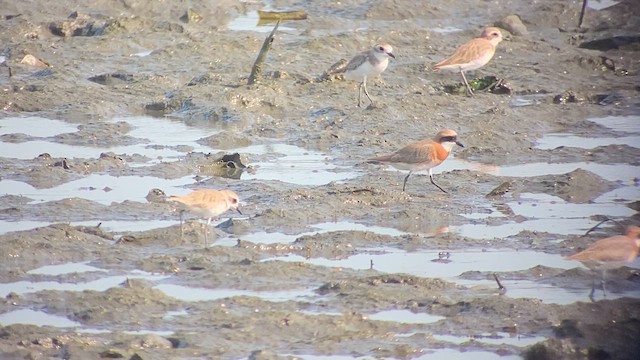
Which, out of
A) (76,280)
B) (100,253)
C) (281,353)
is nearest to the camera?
(281,353)

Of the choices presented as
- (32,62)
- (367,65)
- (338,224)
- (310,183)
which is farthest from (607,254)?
(32,62)

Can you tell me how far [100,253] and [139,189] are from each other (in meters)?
2.38

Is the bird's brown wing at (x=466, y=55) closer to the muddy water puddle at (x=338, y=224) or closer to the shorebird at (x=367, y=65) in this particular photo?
the shorebird at (x=367, y=65)

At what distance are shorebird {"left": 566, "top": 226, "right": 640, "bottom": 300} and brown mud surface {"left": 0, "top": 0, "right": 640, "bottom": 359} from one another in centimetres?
21

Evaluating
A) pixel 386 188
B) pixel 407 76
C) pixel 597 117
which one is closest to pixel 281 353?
pixel 386 188

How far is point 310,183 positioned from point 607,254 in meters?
4.16

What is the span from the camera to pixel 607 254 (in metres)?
9.84

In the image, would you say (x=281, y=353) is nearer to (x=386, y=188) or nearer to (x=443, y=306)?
(x=443, y=306)

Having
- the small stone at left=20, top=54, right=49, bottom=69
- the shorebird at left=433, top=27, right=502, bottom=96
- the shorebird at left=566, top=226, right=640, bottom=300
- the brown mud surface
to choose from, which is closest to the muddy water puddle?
the brown mud surface

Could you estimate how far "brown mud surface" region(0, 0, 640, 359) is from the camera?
880 centimetres

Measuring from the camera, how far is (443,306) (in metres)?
9.27

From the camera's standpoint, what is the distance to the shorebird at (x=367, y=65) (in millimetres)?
16750

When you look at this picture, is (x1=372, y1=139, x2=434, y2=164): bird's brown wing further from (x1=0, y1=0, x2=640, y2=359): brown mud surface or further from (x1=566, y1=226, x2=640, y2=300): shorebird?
(x1=566, y1=226, x2=640, y2=300): shorebird

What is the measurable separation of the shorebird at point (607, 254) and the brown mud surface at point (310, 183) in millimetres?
209
